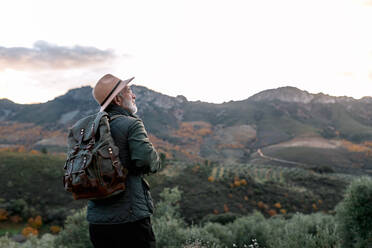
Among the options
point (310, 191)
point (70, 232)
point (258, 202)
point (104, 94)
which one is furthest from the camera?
point (310, 191)

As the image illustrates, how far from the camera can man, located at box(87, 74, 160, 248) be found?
244cm

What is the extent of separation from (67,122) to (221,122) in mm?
105810

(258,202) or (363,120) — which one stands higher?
(363,120)

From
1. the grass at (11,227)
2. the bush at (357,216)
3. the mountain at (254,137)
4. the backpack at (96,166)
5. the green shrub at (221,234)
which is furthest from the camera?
the mountain at (254,137)

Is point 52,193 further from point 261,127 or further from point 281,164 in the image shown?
point 261,127

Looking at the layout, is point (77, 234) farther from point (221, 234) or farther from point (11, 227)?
point (11, 227)

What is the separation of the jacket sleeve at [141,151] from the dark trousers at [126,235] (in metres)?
0.49

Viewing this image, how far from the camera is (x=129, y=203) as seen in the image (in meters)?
2.47

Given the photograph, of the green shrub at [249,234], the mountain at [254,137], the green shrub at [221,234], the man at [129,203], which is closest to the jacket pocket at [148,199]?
the man at [129,203]

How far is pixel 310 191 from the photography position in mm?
51750

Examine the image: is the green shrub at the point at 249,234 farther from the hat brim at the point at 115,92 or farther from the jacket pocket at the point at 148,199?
the hat brim at the point at 115,92

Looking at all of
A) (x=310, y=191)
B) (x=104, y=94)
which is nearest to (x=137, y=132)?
(x=104, y=94)

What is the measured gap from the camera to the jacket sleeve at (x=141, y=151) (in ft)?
8.12

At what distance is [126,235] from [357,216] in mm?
7503
